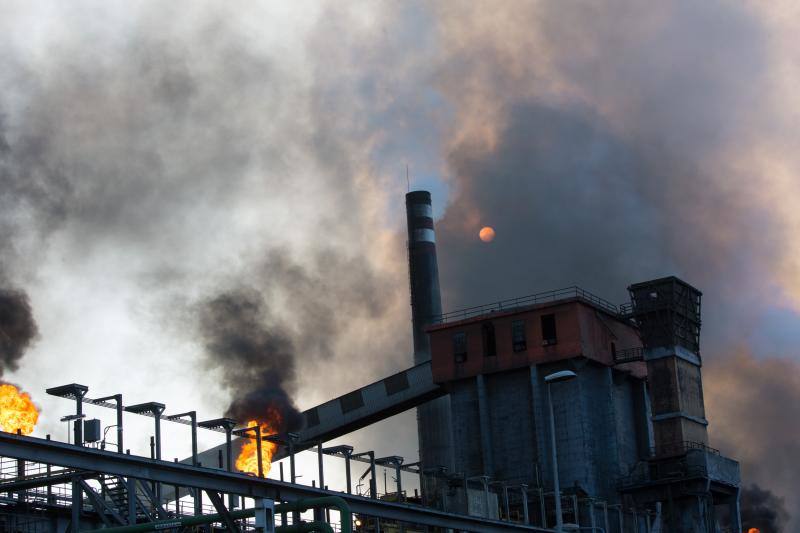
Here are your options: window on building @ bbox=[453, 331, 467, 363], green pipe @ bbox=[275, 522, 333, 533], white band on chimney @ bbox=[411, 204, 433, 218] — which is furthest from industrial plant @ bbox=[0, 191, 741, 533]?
green pipe @ bbox=[275, 522, 333, 533]

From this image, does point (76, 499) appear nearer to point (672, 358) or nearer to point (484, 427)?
point (484, 427)

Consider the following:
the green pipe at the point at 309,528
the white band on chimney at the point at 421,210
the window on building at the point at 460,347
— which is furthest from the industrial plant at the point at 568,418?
the green pipe at the point at 309,528

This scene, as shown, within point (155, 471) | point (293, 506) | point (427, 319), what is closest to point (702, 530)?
point (427, 319)

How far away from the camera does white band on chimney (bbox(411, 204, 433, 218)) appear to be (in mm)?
112312

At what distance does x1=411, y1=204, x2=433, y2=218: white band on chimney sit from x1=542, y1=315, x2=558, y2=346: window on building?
2277 centimetres

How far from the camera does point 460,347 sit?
95.9 metres

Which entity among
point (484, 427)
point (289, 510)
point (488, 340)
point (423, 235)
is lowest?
point (289, 510)

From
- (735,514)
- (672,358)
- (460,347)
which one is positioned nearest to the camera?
(672,358)

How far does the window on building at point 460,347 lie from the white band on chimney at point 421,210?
62.1 ft

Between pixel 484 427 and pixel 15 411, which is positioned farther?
pixel 484 427

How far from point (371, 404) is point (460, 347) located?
8310 millimetres

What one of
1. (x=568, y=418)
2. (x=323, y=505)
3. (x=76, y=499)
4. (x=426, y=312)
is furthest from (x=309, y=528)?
(x=426, y=312)

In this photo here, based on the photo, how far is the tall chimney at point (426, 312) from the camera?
10862cm

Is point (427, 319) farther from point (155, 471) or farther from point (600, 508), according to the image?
point (155, 471)
